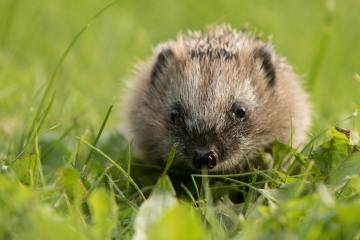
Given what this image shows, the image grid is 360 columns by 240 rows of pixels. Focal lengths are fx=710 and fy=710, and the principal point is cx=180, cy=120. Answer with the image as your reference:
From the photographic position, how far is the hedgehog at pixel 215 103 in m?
4.30

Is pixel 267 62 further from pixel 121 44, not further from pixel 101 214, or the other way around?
pixel 121 44

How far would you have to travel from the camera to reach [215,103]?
4.39 meters

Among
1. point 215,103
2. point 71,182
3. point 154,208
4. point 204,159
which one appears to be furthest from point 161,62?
point 154,208

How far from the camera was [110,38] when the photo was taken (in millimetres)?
8305

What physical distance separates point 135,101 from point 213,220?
7.71 feet

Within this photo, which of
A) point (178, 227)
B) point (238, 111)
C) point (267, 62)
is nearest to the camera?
point (178, 227)

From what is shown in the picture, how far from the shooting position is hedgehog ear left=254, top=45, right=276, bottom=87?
4953 millimetres

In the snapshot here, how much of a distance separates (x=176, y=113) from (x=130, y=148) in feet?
2.51

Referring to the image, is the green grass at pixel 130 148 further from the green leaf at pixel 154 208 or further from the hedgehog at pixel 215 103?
the hedgehog at pixel 215 103

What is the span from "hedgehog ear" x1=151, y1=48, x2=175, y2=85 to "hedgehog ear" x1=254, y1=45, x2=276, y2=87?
0.60m

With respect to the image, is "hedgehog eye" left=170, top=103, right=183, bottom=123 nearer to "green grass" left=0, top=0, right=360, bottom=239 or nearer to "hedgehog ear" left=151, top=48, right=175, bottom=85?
"green grass" left=0, top=0, right=360, bottom=239

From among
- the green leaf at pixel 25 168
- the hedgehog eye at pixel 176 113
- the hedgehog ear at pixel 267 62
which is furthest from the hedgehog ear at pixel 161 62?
the green leaf at pixel 25 168

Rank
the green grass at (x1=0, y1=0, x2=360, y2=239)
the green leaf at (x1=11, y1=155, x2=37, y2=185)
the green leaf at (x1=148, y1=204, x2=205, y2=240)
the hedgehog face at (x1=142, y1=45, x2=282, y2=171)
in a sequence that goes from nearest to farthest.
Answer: the green leaf at (x1=148, y1=204, x2=205, y2=240)
the green grass at (x1=0, y1=0, x2=360, y2=239)
the green leaf at (x1=11, y1=155, x2=37, y2=185)
the hedgehog face at (x1=142, y1=45, x2=282, y2=171)

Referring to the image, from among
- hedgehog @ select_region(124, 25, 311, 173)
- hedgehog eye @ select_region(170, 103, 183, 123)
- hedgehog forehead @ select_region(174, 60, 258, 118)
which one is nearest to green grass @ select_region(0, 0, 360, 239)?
hedgehog @ select_region(124, 25, 311, 173)
